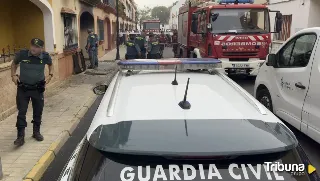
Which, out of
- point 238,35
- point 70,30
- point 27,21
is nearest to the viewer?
point 27,21

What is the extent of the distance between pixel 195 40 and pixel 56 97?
6140mm

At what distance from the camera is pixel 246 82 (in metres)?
11.8

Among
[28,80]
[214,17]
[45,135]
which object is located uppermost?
[214,17]

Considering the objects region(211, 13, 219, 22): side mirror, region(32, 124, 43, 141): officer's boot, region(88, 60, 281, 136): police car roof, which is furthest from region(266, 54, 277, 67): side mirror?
region(211, 13, 219, 22): side mirror

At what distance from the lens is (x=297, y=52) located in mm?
5348

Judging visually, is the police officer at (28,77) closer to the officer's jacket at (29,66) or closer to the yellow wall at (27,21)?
the officer's jacket at (29,66)

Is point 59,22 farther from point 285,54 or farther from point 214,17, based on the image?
point 285,54

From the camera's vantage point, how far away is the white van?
459cm

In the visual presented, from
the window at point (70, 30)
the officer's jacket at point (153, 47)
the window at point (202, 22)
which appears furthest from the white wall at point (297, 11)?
the window at point (70, 30)

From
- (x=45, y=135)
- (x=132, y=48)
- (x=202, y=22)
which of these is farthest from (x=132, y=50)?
(x=45, y=135)

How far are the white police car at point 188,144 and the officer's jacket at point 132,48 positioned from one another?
11.0m

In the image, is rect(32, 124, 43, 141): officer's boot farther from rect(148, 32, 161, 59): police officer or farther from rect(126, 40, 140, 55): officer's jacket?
rect(148, 32, 161, 59): police officer

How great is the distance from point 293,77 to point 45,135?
4.19 m

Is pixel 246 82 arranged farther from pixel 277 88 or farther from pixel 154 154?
pixel 154 154
